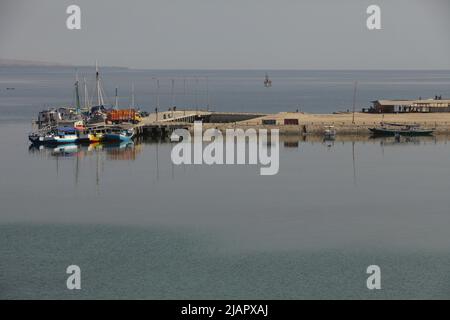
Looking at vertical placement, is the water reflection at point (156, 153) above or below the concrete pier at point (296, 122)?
below

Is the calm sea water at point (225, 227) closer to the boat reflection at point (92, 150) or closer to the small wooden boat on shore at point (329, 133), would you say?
the boat reflection at point (92, 150)

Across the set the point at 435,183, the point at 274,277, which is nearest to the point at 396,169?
the point at 435,183

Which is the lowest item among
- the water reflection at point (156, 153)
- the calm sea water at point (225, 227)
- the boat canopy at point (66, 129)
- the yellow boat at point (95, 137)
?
the calm sea water at point (225, 227)

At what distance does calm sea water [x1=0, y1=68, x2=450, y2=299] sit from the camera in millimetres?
48250

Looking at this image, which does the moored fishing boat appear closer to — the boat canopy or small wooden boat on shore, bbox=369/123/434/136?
the boat canopy

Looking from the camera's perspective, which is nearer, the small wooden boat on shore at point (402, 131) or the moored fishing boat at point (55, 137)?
the moored fishing boat at point (55, 137)

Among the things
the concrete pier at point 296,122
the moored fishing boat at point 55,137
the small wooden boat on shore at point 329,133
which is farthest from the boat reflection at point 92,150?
the small wooden boat on shore at point 329,133

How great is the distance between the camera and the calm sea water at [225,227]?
48.2 meters

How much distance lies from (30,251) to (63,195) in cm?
2210

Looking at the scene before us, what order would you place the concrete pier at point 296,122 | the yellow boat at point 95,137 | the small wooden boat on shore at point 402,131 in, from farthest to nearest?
the concrete pier at point 296,122
the small wooden boat on shore at point 402,131
the yellow boat at point 95,137

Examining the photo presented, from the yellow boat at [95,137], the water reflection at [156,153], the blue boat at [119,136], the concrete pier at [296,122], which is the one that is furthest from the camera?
the concrete pier at [296,122]

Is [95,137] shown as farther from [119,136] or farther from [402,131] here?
[402,131]

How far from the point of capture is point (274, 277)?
49.2 m

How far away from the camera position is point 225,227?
204 feet
